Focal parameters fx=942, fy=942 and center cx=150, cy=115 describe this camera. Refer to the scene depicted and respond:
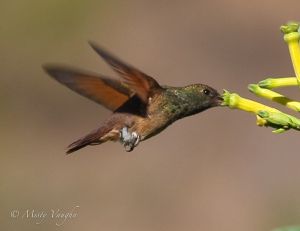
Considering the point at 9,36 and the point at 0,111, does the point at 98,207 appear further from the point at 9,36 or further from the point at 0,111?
the point at 9,36

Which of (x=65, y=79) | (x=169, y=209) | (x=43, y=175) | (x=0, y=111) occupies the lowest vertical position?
(x=169, y=209)

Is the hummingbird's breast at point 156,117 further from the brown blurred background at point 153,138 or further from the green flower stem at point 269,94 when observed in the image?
the brown blurred background at point 153,138

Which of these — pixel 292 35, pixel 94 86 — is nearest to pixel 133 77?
pixel 94 86

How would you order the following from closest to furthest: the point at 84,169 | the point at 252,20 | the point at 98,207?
1. the point at 98,207
2. the point at 84,169
3. the point at 252,20

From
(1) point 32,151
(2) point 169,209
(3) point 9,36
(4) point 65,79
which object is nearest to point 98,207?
(2) point 169,209

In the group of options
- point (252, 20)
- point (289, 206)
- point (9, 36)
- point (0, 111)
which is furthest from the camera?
point (252, 20)

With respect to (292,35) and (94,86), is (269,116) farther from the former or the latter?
(94,86)
